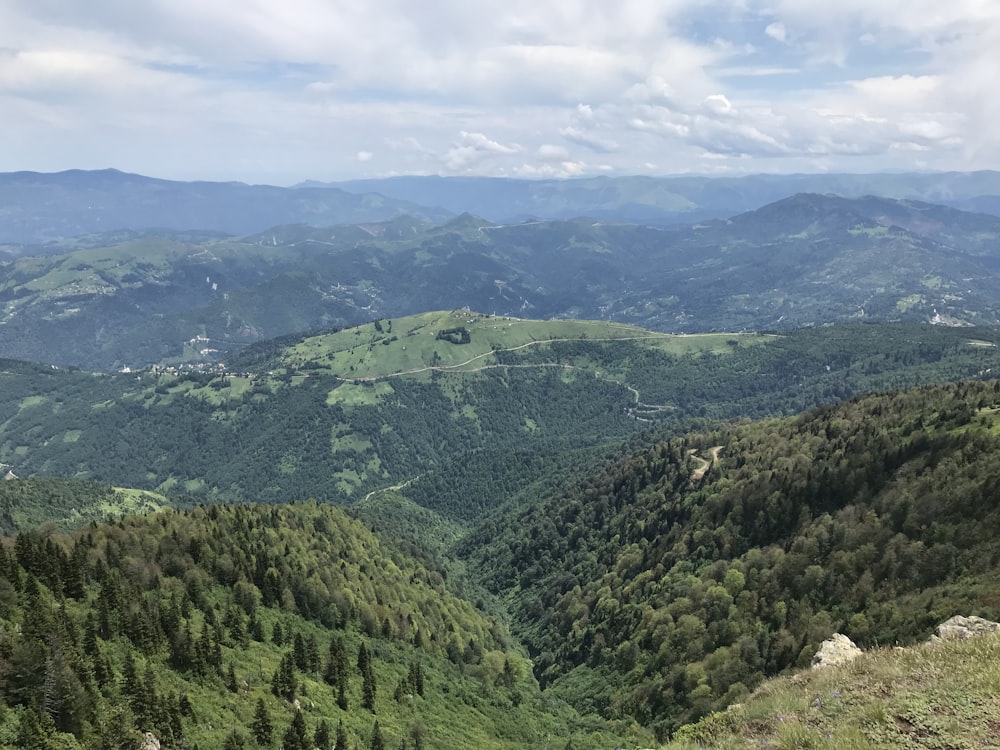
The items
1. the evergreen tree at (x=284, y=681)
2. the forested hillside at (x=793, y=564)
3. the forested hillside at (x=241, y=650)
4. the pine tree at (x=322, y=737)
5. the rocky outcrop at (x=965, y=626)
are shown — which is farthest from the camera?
the forested hillside at (x=793, y=564)

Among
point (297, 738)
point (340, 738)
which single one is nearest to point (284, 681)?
point (340, 738)

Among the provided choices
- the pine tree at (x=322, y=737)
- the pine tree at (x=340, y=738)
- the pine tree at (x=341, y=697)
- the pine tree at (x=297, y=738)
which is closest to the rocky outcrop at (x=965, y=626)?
the pine tree at (x=340, y=738)

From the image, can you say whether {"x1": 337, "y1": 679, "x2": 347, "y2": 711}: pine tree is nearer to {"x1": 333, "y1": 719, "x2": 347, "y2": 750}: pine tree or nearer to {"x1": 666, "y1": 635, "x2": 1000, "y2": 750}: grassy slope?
{"x1": 333, "y1": 719, "x2": 347, "y2": 750}: pine tree

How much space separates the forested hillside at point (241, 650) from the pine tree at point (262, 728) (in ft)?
0.75

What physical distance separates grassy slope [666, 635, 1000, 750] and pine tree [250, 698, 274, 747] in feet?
190

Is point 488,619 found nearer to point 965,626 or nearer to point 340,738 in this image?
point 340,738

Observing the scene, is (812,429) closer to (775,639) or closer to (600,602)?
(600,602)

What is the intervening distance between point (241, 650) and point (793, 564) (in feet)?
362

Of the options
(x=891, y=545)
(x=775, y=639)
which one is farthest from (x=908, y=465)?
(x=775, y=639)

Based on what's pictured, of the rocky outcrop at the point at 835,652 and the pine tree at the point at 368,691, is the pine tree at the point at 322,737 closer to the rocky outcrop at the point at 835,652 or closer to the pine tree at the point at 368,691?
the pine tree at the point at 368,691

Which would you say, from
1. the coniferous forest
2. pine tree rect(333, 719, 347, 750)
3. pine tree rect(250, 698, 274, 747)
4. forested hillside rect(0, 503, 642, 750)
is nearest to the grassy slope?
the coniferous forest

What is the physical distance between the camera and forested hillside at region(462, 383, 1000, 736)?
9981cm

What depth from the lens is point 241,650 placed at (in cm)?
9731

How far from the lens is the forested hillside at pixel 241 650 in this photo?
6247 cm
